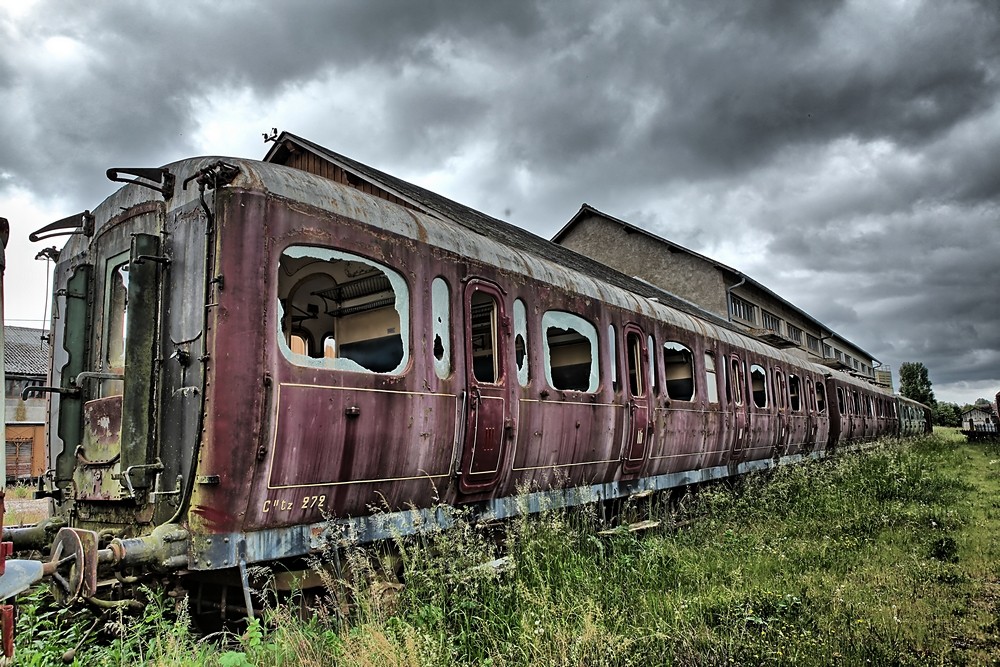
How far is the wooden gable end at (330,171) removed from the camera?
1214cm

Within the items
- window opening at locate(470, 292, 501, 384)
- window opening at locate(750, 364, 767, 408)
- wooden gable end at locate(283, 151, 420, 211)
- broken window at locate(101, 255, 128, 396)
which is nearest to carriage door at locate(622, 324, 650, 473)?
window opening at locate(470, 292, 501, 384)

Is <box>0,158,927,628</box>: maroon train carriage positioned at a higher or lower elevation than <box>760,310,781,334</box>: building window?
lower

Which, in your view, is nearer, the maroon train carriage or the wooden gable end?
the maroon train carriage

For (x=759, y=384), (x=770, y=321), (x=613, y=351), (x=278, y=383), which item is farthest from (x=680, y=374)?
(x=770, y=321)

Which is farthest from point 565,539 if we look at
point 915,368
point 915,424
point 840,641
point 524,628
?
point 915,368

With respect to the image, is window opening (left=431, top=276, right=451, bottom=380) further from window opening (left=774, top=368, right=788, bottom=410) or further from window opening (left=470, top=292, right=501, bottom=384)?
window opening (left=774, top=368, right=788, bottom=410)

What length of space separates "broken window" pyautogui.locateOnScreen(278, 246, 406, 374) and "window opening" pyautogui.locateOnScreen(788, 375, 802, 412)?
39.8ft

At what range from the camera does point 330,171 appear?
43.3 feet

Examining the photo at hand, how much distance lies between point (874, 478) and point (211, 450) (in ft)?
39.9

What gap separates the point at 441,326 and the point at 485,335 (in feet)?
5.33

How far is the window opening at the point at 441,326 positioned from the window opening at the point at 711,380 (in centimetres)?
646

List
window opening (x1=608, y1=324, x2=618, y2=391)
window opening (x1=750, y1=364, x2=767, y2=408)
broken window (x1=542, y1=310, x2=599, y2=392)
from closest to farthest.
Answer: broken window (x1=542, y1=310, x2=599, y2=392) → window opening (x1=608, y1=324, x2=618, y2=391) → window opening (x1=750, y1=364, x2=767, y2=408)

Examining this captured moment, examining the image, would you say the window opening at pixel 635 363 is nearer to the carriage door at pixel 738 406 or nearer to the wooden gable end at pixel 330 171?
→ the carriage door at pixel 738 406

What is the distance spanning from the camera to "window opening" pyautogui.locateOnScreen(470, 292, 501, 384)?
6.42 metres
